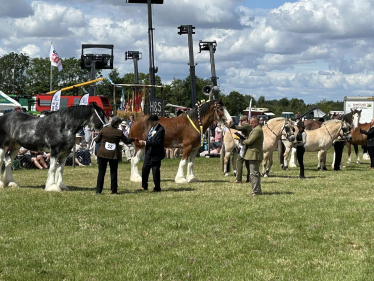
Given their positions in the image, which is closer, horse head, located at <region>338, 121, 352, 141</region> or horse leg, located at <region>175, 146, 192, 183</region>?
horse leg, located at <region>175, 146, 192, 183</region>

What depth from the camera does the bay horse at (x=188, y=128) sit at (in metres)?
17.2

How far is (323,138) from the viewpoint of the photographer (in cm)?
2323

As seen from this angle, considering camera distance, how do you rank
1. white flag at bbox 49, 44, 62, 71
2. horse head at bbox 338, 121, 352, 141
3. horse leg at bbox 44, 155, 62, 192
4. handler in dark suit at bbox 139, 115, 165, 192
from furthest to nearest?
1. white flag at bbox 49, 44, 62, 71
2. horse head at bbox 338, 121, 352, 141
3. handler in dark suit at bbox 139, 115, 165, 192
4. horse leg at bbox 44, 155, 62, 192

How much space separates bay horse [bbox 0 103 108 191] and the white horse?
10.4 metres

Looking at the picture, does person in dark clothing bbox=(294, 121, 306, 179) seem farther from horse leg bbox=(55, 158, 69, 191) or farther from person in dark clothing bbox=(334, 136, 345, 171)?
horse leg bbox=(55, 158, 69, 191)

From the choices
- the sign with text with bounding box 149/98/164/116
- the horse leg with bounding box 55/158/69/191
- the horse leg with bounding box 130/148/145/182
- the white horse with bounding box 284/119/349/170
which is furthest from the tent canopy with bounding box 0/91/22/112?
the white horse with bounding box 284/119/349/170

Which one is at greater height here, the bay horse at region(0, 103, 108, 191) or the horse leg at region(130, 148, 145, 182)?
the bay horse at region(0, 103, 108, 191)

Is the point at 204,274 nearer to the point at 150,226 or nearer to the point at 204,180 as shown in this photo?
the point at 150,226

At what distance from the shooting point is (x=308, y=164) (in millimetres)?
26328

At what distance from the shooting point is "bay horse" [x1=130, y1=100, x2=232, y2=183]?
17.2m

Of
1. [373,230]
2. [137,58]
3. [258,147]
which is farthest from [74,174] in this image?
[137,58]

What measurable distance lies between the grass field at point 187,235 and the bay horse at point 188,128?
216cm

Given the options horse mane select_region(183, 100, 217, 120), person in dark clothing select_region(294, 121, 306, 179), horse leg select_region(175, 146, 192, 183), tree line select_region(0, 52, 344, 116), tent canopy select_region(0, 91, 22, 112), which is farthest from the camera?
tree line select_region(0, 52, 344, 116)

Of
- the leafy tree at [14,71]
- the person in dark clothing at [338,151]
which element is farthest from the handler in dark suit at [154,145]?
the leafy tree at [14,71]
